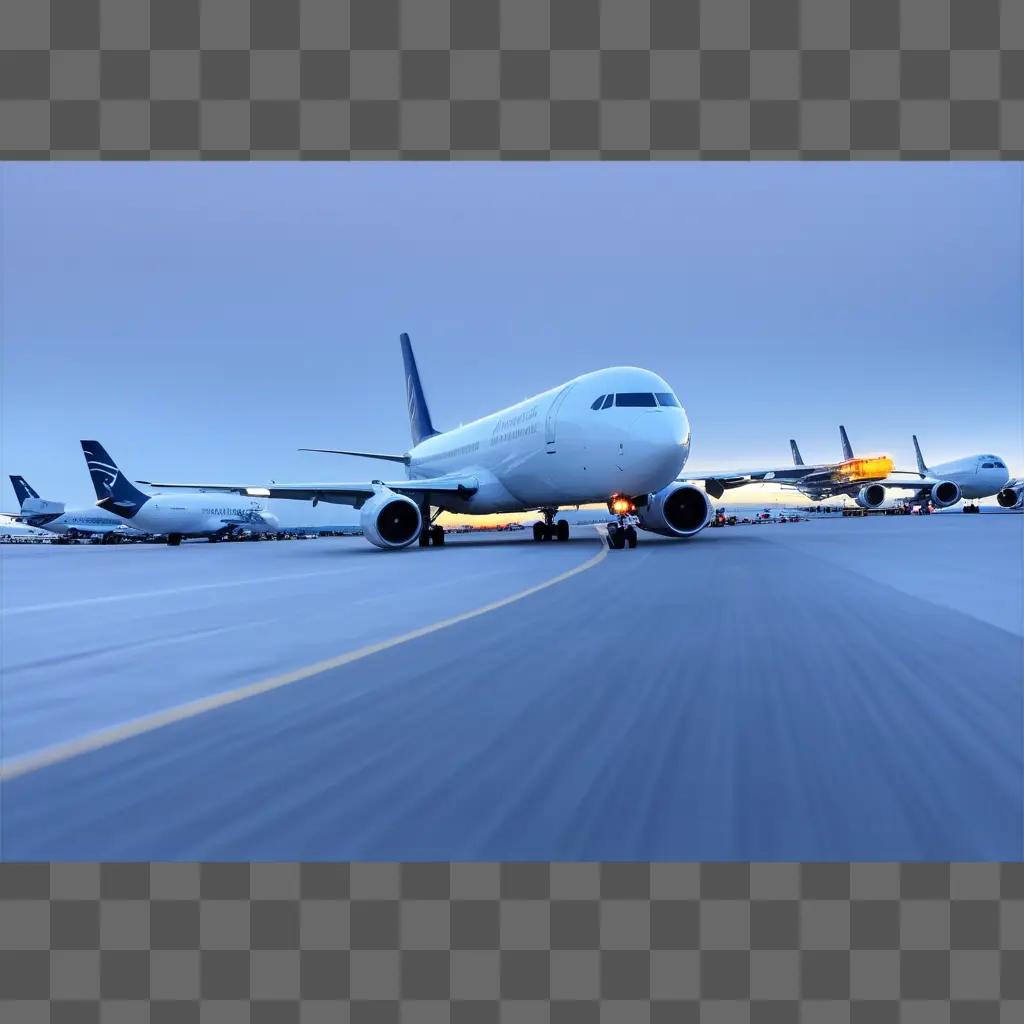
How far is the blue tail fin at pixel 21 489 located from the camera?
63.1 m

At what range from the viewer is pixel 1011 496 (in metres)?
63.9

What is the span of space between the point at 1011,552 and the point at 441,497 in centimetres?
1497

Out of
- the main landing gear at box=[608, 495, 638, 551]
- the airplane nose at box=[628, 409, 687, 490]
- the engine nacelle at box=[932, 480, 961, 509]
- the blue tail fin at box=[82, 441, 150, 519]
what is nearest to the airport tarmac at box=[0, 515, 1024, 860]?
the airplane nose at box=[628, 409, 687, 490]

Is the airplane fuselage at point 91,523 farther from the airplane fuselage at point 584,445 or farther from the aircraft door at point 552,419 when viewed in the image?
the aircraft door at point 552,419

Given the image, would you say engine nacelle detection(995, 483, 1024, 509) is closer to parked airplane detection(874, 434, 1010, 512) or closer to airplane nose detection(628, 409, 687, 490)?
parked airplane detection(874, 434, 1010, 512)

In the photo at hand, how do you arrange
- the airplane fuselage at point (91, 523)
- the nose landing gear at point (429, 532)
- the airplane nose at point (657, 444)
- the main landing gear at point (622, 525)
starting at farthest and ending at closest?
the airplane fuselage at point (91, 523), the nose landing gear at point (429, 532), the main landing gear at point (622, 525), the airplane nose at point (657, 444)

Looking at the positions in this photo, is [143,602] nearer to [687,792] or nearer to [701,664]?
[701,664]

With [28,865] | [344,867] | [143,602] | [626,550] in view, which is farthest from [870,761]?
[626,550]

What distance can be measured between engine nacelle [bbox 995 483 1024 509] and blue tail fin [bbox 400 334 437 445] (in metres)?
44.9

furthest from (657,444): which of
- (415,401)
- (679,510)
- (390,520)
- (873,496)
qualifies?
(873,496)

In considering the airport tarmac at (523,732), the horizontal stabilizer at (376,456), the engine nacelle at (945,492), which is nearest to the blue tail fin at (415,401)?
Result: the horizontal stabilizer at (376,456)

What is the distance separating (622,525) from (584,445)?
6.80 feet

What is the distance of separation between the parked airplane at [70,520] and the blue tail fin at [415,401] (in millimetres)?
21276

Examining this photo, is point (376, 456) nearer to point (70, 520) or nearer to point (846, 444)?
point (70, 520)
